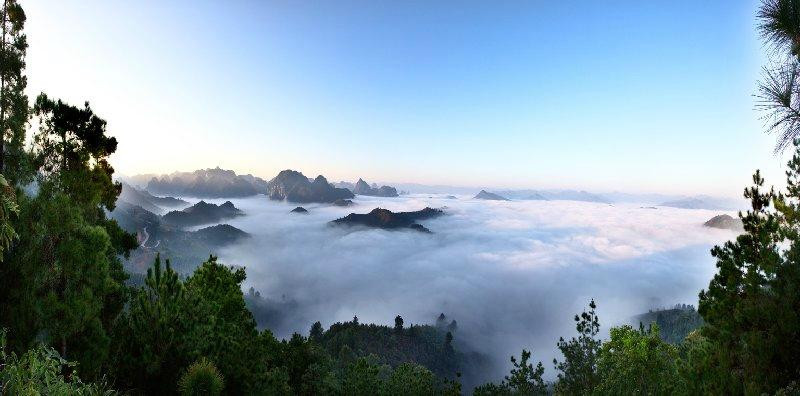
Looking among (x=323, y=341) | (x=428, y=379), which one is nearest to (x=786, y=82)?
(x=428, y=379)

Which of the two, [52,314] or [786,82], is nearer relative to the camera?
[786,82]

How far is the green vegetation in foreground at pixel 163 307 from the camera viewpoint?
895 cm

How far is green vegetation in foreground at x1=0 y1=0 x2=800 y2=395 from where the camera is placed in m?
8.95

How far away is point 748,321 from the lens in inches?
380

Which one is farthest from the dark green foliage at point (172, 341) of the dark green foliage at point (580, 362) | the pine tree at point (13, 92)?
the dark green foliage at point (580, 362)

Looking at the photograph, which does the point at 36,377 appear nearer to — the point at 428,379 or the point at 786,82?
the point at 786,82

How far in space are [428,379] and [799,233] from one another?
2978cm

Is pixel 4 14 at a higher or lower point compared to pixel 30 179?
higher

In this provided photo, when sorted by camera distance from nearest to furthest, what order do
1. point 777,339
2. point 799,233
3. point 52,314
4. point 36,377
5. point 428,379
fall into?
point 36,377, point 777,339, point 799,233, point 52,314, point 428,379

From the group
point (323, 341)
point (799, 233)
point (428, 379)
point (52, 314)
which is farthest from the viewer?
point (323, 341)

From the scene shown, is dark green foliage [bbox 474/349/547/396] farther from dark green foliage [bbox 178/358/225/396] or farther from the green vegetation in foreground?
dark green foliage [bbox 178/358/225/396]

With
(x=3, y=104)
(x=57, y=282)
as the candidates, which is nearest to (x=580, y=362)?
(x=57, y=282)

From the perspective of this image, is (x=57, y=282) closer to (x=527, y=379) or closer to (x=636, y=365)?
(x=527, y=379)

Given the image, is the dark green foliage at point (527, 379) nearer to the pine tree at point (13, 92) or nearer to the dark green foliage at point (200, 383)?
the dark green foliage at point (200, 383)
